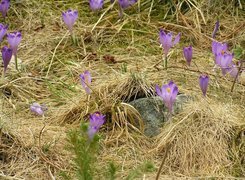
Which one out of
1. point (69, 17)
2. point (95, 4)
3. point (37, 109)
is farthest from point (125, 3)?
point (37, 109)

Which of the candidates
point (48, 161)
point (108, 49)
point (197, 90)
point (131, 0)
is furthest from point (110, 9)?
point (48, 161)

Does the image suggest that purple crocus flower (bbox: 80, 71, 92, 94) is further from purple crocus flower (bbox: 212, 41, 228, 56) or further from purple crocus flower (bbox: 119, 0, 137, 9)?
purple crocus flower (bbox: 119, 0, 137, 9)

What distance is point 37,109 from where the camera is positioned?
339 cm

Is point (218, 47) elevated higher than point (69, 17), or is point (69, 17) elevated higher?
point (218, 47)

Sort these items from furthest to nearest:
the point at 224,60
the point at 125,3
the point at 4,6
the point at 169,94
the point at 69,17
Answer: the point at 125,3 → the point at 4,6 → the point at 69,17 → the point at 224,60 → the point at 169,94

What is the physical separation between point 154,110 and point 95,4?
149cm

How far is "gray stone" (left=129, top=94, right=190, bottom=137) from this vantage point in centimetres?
317

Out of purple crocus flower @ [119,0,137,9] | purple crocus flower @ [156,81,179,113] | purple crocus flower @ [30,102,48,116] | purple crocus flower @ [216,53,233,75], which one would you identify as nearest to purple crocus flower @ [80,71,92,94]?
purple crocus flower @ [30,102,48,116]

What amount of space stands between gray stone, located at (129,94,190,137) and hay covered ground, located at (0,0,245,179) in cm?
5

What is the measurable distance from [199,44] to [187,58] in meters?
0.65

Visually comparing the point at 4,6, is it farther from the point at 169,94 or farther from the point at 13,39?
the point at 169,94

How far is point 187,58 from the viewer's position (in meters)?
3.63

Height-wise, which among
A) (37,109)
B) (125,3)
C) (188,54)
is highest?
(188,54)

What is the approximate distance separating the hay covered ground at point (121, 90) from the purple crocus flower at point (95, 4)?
7cm
